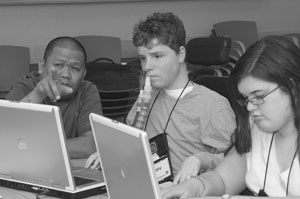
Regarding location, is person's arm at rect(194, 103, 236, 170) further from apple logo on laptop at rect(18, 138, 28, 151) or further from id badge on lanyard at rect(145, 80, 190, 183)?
apple logo on laptop at rect(18, 138, 28, 151)

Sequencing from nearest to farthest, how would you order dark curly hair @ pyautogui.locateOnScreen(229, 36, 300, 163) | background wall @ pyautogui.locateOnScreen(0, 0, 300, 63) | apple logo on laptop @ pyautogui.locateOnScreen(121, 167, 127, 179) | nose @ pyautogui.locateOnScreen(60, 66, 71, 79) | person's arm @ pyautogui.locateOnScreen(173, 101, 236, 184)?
apple logo on laptop @ pyautogui.locateOnScreen(121, 167, 127, 179)
dark curly hair @ pyautogui.locateOnScreen(229, 36, 300, 163)
person's arm @ pyautogui.locateOnScreen(173, 101, 236, 184)
nose @ pyautogui.locateOnScreen(60, 66, 71, 79)
background wall @ pyautogui.locateOnScreen(0, 0, 300, 63)

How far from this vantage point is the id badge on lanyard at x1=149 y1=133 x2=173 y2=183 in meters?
1.83

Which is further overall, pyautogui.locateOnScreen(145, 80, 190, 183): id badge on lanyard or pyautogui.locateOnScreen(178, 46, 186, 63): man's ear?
pyautogui.locateOnScreen(178, 46, 186, 63): man's ear

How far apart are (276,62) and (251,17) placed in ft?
13.4

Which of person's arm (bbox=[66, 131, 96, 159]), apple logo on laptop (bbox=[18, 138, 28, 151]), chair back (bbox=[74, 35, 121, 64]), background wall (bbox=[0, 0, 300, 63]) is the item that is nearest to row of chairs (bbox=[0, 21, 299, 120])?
chair back (bbox=[74, 35, 121, 64])

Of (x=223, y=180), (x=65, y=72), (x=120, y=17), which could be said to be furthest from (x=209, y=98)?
(x=120, y=17)

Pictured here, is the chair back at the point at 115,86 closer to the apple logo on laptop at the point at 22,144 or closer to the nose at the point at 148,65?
the nose at the point at 148,65

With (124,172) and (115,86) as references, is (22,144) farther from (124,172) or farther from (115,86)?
(115,86)

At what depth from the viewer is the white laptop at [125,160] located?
1.33 metres

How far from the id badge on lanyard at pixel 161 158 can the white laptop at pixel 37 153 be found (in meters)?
0.21

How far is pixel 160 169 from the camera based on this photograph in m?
1.84

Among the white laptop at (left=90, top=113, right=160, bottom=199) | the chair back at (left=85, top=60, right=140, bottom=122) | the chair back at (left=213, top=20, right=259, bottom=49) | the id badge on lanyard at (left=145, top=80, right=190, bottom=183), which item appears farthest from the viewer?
the chair back at (left=213, top=20, right=259, bottom=49)

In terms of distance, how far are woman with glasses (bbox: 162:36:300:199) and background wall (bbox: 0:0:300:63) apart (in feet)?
10.2

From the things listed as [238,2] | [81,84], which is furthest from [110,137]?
[238,2]
